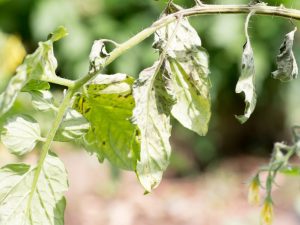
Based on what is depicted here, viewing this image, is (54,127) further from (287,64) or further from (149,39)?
(149,39)

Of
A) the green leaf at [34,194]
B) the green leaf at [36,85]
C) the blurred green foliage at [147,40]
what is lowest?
the blurred green foliage at [147,40]

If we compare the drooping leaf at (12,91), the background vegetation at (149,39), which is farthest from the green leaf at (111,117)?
the background vegetation at (149,39)

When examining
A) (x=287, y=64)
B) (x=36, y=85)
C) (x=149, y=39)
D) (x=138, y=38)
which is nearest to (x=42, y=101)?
(x=36, y=85)

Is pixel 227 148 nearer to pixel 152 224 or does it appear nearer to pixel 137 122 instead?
pixel 152 224

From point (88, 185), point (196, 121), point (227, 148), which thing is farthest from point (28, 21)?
point (196, 121)

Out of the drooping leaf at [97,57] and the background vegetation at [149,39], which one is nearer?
the drooping leaf at [97,57]

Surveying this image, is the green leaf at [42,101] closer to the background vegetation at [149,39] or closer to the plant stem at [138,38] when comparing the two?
the plant stem at [138,38]

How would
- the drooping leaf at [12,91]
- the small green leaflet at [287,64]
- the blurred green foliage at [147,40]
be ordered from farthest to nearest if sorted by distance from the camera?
the blurred green foliage at [147,40] → the small green leaflet at [287,64] → the drooping leaf at [12,91]
